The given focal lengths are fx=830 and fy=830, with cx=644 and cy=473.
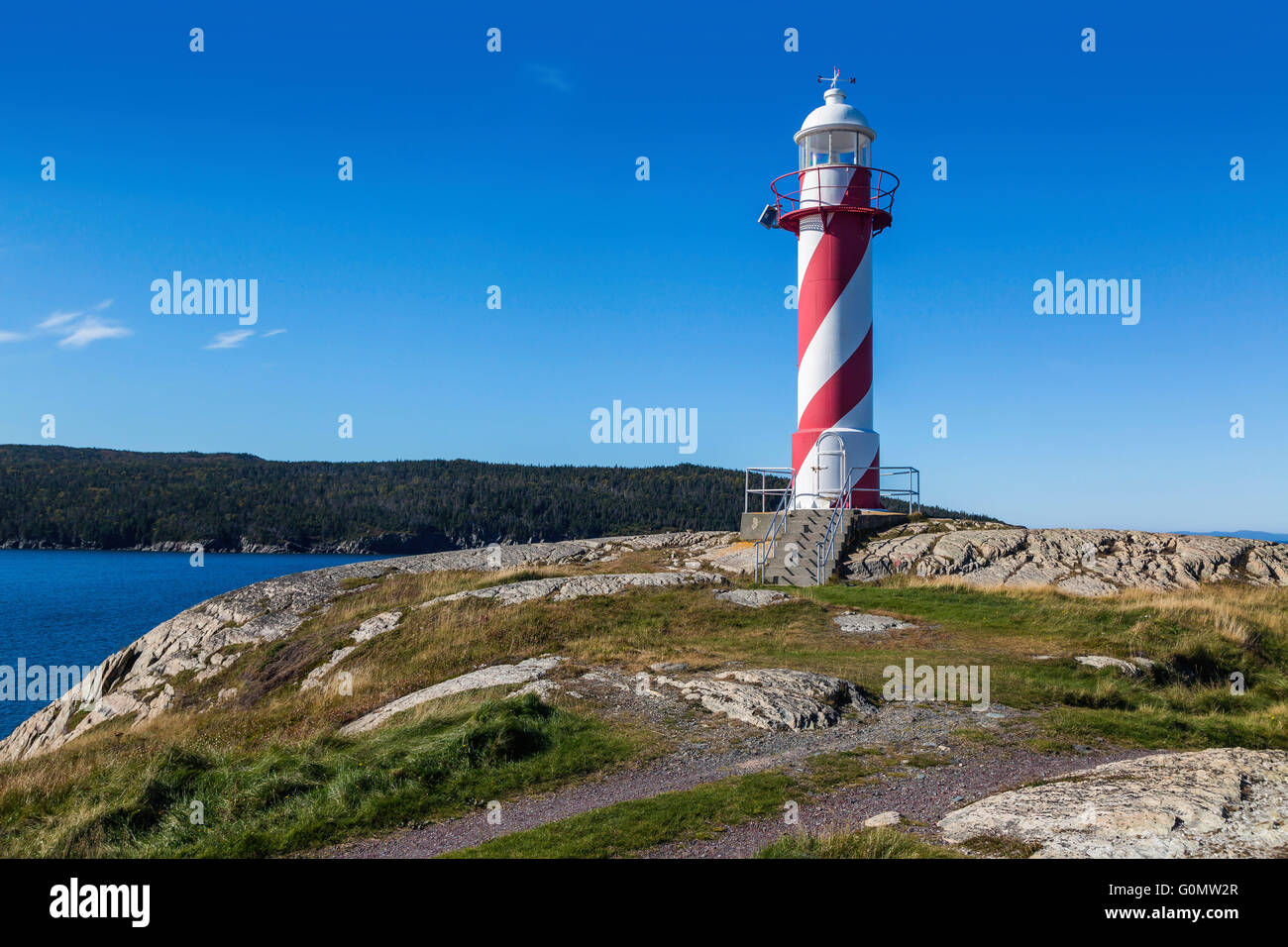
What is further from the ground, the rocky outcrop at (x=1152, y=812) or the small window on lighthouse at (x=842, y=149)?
the small window on lighthouse at (x=842, y=149)

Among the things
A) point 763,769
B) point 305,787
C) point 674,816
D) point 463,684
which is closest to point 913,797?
point 763,769

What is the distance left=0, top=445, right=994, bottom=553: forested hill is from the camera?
→ 425 feet

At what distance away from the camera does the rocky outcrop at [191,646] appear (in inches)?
739

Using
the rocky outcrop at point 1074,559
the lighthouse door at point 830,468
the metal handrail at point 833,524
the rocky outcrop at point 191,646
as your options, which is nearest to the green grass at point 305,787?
the rocky outcrop at point 191,646

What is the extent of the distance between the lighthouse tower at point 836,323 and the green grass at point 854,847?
54.2 ft

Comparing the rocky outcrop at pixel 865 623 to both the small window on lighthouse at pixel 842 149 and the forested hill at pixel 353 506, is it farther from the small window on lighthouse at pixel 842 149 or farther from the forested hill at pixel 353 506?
the forested hill at pixel 353 506

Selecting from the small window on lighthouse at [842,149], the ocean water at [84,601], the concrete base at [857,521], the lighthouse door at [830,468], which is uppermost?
the small window on lighthouse at [842,149]

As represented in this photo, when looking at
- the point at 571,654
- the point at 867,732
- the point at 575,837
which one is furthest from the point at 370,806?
the point at 571,654

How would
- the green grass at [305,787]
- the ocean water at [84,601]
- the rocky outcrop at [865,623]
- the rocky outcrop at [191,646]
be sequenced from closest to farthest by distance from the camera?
the green grass at [305,787] < the rocky outcrop at [865,623] < the rocky outcrop at [191,646] < the ocean water at [84,601]

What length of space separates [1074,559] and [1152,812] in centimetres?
1527

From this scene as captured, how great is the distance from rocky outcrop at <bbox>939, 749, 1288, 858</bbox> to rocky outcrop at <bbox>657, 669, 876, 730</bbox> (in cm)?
311

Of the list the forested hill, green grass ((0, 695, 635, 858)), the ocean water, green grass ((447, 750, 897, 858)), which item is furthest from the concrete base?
the forested hill

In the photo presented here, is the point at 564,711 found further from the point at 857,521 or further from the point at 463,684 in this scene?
the point at 857,521
